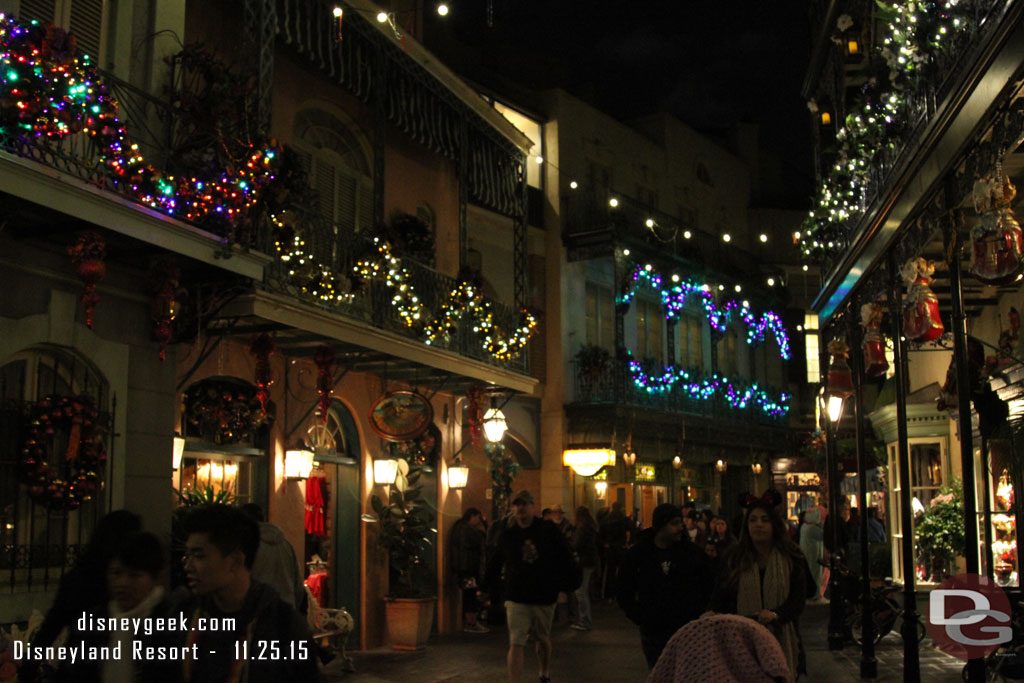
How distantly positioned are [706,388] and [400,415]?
15.7 m

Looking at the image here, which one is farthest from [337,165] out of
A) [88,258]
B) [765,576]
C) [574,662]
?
[765,576]

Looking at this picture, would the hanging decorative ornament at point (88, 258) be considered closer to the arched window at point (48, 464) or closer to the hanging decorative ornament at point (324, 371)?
the arched window at point (48, 464)

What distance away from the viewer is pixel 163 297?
9812 mm

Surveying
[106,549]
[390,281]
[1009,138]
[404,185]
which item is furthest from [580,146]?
[106,549]

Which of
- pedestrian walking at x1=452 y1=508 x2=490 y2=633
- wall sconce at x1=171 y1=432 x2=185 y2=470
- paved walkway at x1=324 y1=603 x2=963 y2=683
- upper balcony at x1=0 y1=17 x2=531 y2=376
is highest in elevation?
upper balcony at x1=0 y1=17 x2=531 y2=376

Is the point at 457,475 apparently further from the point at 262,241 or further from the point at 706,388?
the point at 706,388

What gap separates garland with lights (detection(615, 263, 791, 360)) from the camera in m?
26.9

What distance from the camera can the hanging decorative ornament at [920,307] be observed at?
9.48 m

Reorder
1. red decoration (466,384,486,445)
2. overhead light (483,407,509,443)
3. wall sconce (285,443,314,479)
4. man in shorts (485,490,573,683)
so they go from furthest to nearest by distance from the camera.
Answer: overhead light (483,407,509,443)
red decoration (466,384,486,445)
wall sconce (285,443,314,479)
man in shorts (485,490,573,683)

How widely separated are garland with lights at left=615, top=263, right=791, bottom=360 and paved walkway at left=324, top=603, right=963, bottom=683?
11.6 meters

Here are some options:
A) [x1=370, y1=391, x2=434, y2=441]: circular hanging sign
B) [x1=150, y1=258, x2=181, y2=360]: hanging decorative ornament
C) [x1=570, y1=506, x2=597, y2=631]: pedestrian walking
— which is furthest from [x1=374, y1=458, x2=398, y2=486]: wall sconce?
[x1=150, y1=258, x2=181, y2=360]: hanging decorative ornament

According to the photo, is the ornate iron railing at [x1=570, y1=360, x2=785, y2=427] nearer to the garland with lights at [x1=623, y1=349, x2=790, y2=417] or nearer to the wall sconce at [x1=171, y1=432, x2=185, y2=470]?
the garland with lights at [x1=623, y1=349, x2=790, y2=417]

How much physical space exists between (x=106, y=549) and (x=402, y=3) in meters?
13.9

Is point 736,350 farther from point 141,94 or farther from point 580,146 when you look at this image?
point 141,94
